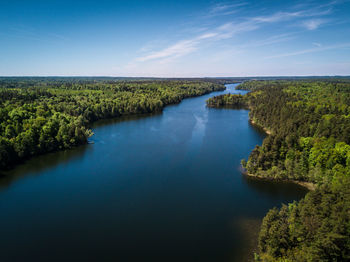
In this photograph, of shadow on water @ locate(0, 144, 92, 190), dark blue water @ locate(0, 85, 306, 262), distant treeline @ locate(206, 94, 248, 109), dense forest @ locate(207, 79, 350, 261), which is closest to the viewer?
dense forest @ locate(207, 79, 350, 261)

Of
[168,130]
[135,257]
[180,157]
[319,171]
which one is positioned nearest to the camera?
[135,257]

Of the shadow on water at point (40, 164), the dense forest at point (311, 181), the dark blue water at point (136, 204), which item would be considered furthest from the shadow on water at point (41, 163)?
the dense forest at point (311, 181)

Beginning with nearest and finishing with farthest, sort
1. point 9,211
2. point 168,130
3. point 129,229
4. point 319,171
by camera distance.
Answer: point 129,229 → point 9,211 → point 319,171 → point 168,130

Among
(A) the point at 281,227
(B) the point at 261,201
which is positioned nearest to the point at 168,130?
(B) the point at 261,201

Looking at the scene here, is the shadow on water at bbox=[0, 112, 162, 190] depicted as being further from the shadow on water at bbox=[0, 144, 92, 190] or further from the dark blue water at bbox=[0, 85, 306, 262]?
the dark blue water at bbox=[0, 85, 306, 262]

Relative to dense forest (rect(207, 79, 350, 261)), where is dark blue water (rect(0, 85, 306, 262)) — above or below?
below

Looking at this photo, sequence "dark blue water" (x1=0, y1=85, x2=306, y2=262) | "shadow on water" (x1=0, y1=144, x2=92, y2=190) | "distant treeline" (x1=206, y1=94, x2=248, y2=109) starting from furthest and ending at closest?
"distant treeline" (x1=206, y1=94, x2=248, y2=109) → "shadow on water" (x1=0, y1=144, x2=92, y2=190) → "dark blue water" (x1=0, y1=85, x2=306, y2=262)

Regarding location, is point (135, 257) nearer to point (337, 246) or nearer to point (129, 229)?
point (129, 229)

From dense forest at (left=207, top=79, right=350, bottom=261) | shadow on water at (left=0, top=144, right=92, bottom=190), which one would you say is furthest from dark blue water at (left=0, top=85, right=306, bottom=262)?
dense forest at (left=207, top=79, right=350, bottom=261)

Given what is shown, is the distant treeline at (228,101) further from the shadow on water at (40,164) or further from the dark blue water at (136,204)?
the shadow on water at (40,164)
